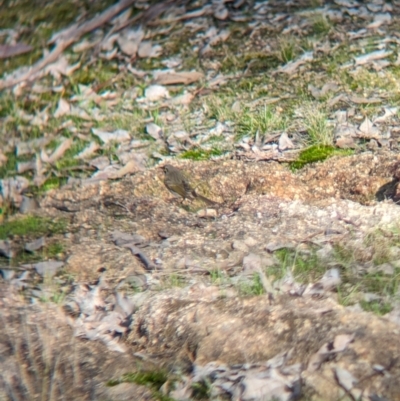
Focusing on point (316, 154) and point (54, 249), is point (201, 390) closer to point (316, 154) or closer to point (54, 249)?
point (54, 249)

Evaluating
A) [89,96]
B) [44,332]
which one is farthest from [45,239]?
[89,96]

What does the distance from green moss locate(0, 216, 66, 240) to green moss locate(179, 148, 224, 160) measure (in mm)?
966

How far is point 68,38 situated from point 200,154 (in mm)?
2322

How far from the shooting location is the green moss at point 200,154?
14.7 feet

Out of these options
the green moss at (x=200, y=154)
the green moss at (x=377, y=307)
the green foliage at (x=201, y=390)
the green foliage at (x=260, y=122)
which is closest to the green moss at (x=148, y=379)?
the green foliage at (x=201, y=390)

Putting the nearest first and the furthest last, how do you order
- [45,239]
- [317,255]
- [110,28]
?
[317,255] → [45,239] → [110,28]

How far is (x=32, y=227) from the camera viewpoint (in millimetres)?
4059

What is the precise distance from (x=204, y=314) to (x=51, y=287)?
36.4 inches

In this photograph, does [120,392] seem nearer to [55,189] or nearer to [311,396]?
[311,396]

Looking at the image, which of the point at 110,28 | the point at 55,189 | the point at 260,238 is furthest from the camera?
the point at 110,28

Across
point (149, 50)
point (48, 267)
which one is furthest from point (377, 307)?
point (149, 50)

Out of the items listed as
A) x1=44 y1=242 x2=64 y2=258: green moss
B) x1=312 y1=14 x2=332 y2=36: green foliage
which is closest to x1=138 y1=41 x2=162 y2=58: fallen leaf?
x1=312 y1=14 x2=332 y2=36: green foliage

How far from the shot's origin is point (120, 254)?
3.60 metres

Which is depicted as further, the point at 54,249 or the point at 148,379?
the point at 54,249
